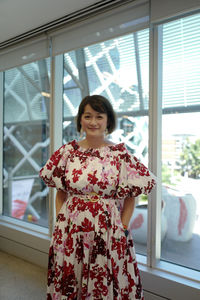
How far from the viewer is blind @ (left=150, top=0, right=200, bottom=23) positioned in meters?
1.62

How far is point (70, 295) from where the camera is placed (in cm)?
133

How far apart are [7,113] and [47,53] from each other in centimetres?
116

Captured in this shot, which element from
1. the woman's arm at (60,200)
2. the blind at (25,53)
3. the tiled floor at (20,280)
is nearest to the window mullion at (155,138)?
the woman's arm at (60,200)

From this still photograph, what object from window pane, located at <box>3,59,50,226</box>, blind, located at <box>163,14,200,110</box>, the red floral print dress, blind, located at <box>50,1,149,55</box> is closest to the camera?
the red floral print dress

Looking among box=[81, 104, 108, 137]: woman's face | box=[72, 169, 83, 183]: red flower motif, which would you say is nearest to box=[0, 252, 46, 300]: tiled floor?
box=[72, 169, 83, 183]: red flower motif

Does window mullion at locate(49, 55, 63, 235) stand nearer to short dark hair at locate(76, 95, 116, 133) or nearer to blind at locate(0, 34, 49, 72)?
blind at locate(0, 34, 49, 72)

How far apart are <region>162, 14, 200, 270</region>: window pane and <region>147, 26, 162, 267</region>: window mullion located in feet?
0.22

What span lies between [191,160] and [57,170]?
0.97 m

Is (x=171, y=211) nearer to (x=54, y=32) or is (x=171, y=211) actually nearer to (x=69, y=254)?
(x=69, y=254)

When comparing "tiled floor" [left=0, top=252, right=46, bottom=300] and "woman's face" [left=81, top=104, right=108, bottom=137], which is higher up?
"woman's face" [left=81, top=104, right=108, bottom=137]

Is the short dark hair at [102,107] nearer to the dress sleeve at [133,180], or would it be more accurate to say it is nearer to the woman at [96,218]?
the woman at [96,218]

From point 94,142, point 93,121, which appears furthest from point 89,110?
point 94,142

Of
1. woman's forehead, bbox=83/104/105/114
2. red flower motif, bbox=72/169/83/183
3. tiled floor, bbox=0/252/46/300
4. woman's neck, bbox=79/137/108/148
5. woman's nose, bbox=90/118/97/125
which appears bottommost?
tiled floor, bbox=0/252/46/300

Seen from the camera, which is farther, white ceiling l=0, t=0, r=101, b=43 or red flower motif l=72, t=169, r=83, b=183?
white ceiling l=0, t=0, r=101, b=43
